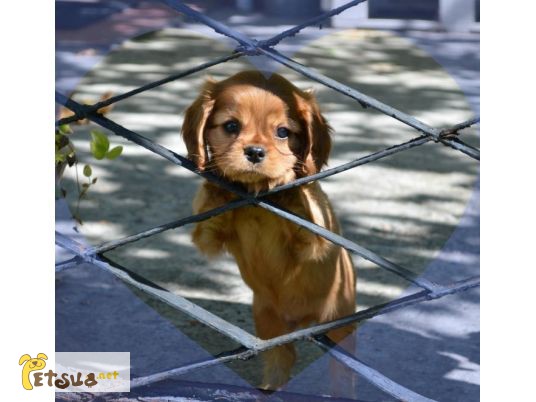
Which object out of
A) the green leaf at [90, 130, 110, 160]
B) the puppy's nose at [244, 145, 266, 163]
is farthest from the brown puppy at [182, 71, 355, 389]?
the green leaf at [90, 130, 110, 160]

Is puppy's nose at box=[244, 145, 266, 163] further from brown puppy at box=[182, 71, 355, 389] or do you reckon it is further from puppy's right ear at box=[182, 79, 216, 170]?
puppy's right ear at box=[182, 79, 216, 170]

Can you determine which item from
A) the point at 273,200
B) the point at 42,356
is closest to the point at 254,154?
the point at 273,200

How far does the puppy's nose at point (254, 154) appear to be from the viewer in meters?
2.92

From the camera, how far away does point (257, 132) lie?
10.1ft

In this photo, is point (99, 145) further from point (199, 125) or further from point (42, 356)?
point (42, 356)

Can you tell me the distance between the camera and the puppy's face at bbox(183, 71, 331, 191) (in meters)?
2.96

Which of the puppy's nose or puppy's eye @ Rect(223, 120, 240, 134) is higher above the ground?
puppy's eye @ Rect(223, 120, 240, 134)

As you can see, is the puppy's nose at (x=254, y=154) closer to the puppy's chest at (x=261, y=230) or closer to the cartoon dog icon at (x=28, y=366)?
the puppy's chest at (x=261, y=230)

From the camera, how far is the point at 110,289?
4.49 m

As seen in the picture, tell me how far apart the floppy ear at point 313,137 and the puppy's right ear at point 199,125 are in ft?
1.00

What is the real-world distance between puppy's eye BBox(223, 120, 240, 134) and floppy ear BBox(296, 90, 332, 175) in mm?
218

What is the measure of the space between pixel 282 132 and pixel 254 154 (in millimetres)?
230

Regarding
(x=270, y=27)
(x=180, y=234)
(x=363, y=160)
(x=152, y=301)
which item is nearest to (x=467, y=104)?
(x=270, y=27)
